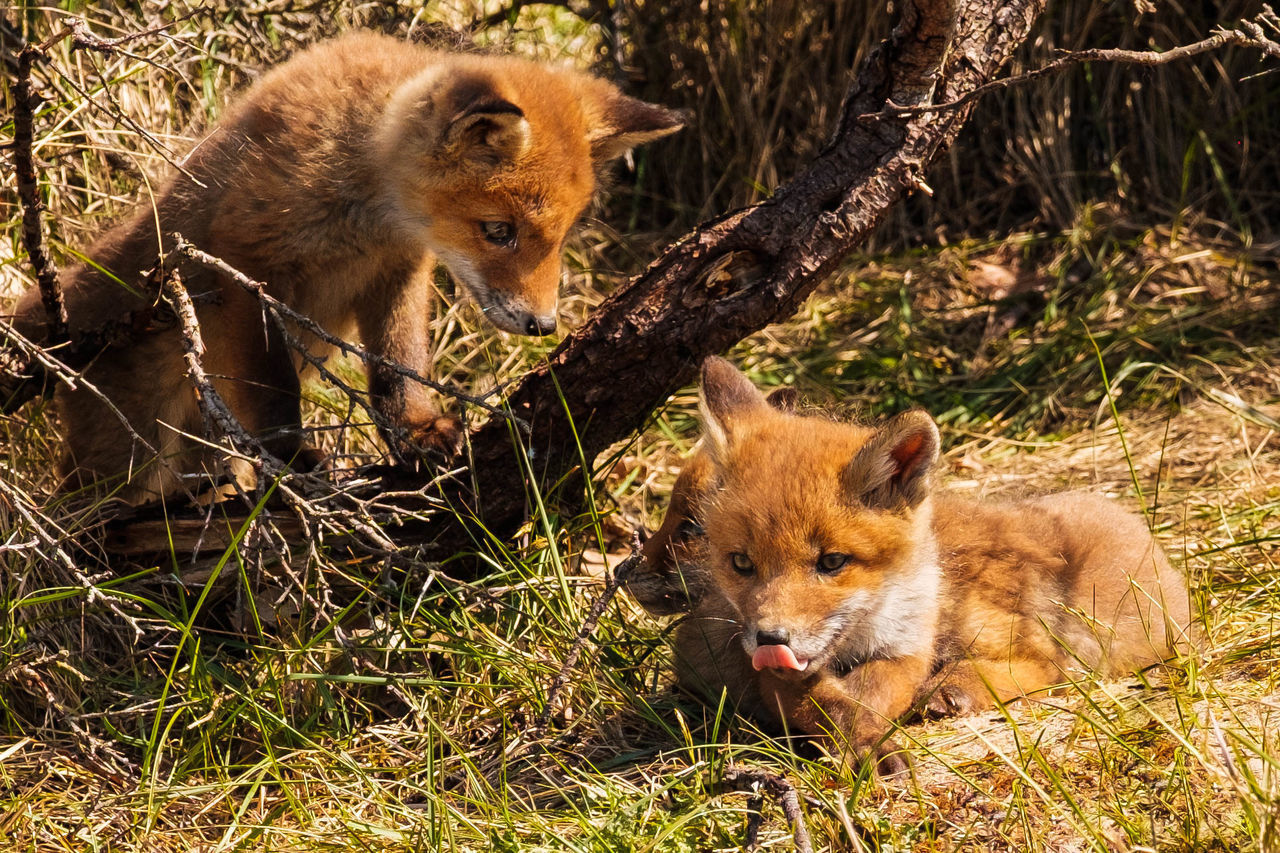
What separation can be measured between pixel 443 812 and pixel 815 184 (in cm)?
212

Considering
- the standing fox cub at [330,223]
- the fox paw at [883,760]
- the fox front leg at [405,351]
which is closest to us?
the fox paw at [883,760]

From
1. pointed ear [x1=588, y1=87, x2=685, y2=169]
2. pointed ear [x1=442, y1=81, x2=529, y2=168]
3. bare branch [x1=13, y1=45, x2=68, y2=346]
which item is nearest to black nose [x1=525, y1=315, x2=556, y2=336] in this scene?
pointed ear [x1=442, y1=81, x2=529, y2=168]

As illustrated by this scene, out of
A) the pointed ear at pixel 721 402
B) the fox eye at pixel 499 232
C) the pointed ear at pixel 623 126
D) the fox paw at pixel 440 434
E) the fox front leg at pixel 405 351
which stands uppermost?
the pointed ear at pixel 623 126

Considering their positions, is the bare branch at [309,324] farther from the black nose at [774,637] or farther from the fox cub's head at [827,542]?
the black nose at [774,637]

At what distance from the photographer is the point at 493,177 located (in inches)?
166

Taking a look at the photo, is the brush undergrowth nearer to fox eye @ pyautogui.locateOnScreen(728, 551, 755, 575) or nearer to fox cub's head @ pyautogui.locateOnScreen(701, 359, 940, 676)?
fox cub's head @ pyautogui.locateOnScreen(701, 359, 940, 676)

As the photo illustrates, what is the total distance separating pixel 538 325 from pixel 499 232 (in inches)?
14.9

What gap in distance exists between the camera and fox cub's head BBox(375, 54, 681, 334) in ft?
13.6

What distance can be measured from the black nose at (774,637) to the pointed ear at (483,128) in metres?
2.00

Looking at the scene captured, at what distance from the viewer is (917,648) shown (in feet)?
10.5

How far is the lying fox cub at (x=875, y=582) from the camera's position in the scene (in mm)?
3047

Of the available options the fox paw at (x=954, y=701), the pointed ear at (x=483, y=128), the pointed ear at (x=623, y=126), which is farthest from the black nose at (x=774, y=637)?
the pointed ear at (x=623, y=126)

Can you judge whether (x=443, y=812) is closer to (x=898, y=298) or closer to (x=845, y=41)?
(x=898, y=298)

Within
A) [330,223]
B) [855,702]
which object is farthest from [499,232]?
[855,702]
